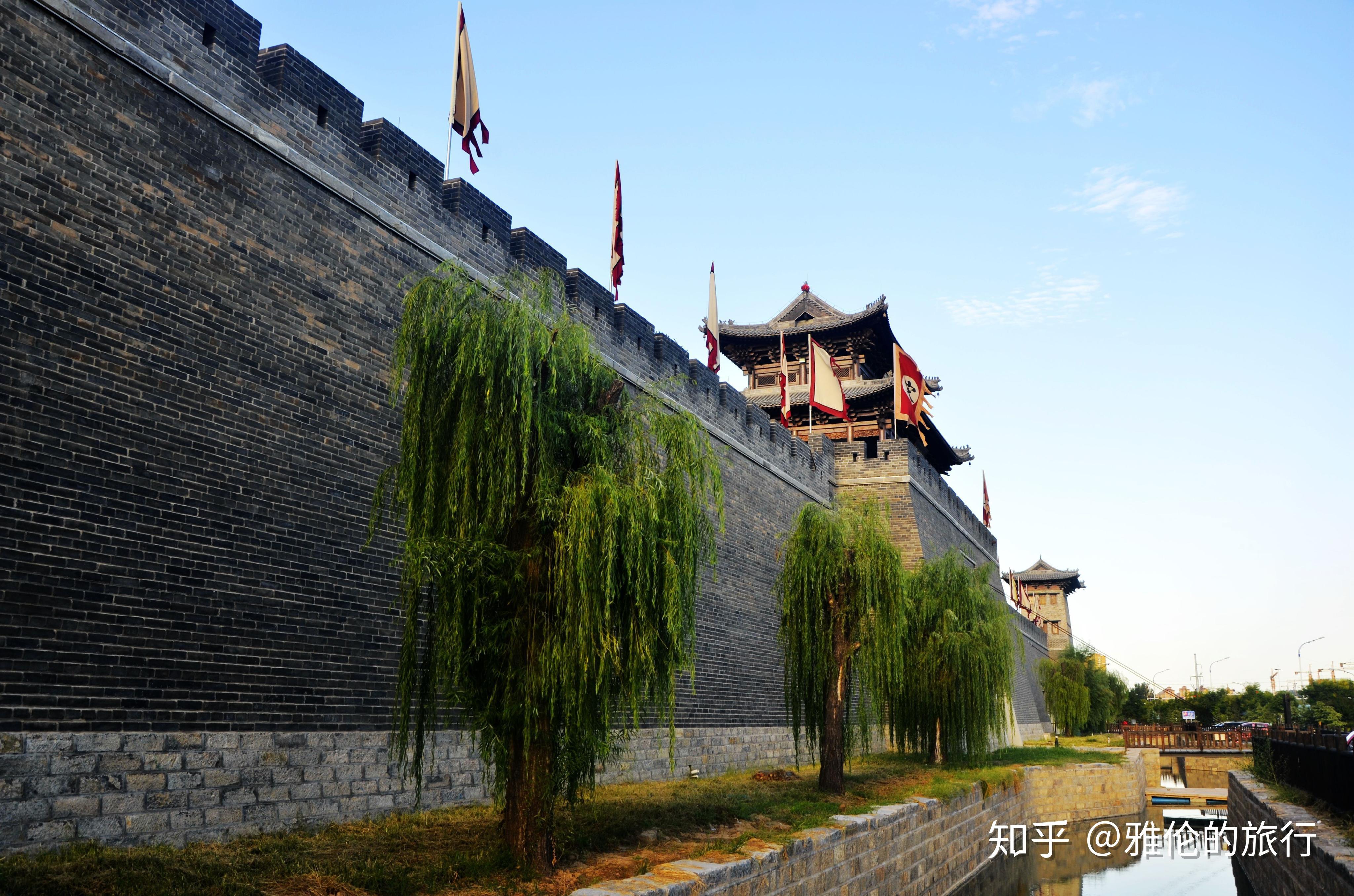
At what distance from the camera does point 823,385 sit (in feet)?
69.6

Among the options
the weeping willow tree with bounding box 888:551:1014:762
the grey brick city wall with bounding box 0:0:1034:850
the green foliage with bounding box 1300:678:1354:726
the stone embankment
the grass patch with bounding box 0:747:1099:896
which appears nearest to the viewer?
the grass patch with bounding box 0:747:1099:896

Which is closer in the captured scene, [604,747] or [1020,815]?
[604,747]

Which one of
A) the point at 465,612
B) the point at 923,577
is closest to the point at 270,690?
the point at 465,612

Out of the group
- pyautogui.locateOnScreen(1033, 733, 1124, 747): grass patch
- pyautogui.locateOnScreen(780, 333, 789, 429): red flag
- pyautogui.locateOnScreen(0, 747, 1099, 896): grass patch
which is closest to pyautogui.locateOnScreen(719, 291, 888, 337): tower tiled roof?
pyautogui.locateOnScreen(780, 333, 789, 429): red flag

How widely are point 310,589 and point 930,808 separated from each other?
23.2ft

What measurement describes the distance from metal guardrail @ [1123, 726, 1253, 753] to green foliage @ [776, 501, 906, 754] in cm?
1926

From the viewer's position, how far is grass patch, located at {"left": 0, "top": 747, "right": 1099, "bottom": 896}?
4.76 metres

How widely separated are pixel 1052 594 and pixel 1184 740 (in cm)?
3576

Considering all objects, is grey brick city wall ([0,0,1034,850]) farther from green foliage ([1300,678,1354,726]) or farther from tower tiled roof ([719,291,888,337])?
green foliage ([1300,678,1354,726])

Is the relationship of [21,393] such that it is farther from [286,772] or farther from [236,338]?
[286,772]

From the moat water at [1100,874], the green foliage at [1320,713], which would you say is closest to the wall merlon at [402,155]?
the moat water at [1100,874]

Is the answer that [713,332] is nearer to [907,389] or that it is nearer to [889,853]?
[907,389]

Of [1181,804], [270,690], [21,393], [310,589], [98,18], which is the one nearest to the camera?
[21,393]

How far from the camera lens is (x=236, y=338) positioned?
283 inches
